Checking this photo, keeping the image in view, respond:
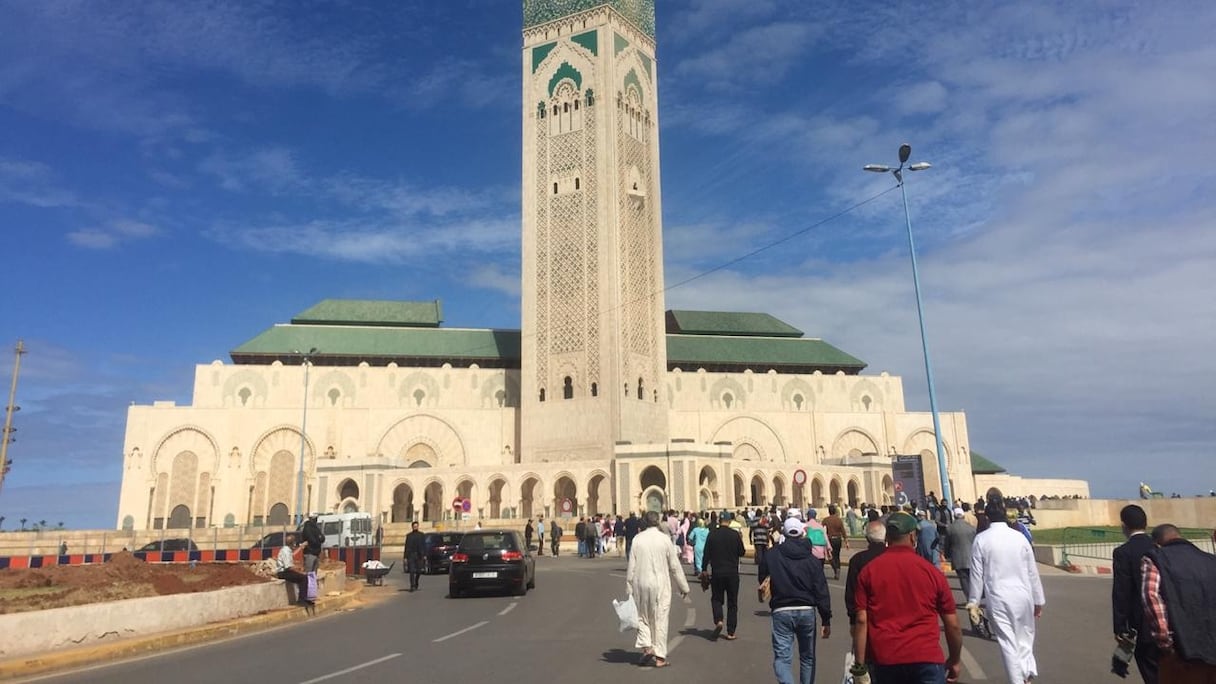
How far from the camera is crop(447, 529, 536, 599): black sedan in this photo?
56.5 feet

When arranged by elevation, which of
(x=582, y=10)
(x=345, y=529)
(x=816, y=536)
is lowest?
(x=816, y=536)

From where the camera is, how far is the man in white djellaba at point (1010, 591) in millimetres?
6867

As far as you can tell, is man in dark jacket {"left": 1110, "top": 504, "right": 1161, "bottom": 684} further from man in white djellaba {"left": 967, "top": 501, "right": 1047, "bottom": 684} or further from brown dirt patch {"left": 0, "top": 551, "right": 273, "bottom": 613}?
brown dirt patch {"left": 0, "top": 551, "right": 273, "bottom": 613}

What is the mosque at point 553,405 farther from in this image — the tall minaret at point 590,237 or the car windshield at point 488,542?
the car windshield at point 488,542

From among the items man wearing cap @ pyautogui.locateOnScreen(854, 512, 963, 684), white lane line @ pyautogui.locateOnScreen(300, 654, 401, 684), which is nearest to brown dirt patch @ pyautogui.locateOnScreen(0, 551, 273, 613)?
white lane line @ pyautogui.locateOnScreen(300, 654, 401, 684)

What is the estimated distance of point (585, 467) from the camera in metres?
52.6

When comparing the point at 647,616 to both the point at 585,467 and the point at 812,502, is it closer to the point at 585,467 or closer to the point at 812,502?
the point at 585,467

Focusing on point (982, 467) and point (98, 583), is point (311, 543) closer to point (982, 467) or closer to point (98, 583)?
point (98, 583)

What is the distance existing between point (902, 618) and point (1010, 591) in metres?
2.96

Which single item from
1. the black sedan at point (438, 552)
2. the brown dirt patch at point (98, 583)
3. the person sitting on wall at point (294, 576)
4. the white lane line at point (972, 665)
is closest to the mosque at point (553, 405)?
the black sedan at point (438, 552)

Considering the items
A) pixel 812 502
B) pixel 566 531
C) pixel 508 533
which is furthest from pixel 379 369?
pixel 508 533

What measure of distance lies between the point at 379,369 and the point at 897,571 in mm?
62838

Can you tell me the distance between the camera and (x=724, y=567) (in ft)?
34.5

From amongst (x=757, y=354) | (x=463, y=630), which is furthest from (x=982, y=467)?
(x=463, y=630)
